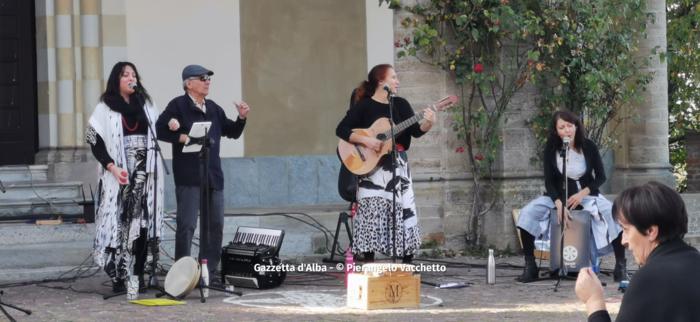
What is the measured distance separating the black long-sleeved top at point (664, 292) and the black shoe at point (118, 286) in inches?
256

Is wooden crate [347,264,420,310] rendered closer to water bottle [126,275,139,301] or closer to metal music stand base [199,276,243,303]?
metal music stand base [199,276,243,303]

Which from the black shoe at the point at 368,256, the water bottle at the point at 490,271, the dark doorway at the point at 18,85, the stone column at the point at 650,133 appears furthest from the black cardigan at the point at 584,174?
the dark doorway at the point at 18,85

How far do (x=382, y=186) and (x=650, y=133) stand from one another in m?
5.42

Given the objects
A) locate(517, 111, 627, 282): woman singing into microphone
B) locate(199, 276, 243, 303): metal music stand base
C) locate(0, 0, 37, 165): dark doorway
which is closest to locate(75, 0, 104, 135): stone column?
locate(0, 0, 37, 165): dark doorway

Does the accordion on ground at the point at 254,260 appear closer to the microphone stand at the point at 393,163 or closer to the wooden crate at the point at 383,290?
the microphone stand at the point at 393,163

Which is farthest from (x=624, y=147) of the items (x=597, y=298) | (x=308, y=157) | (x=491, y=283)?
(x=597, y=298)

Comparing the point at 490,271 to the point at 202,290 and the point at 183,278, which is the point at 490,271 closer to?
the point at 202,290

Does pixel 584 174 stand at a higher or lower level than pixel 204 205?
higher

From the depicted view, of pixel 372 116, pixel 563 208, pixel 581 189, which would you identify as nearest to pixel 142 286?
pixel 372 116

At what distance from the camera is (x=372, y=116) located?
35.4 ft

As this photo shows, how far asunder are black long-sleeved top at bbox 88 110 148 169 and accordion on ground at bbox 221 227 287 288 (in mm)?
1259

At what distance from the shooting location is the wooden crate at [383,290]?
9.38 m

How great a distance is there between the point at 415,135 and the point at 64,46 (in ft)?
15.5

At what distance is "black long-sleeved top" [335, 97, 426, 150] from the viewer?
10.8 m
